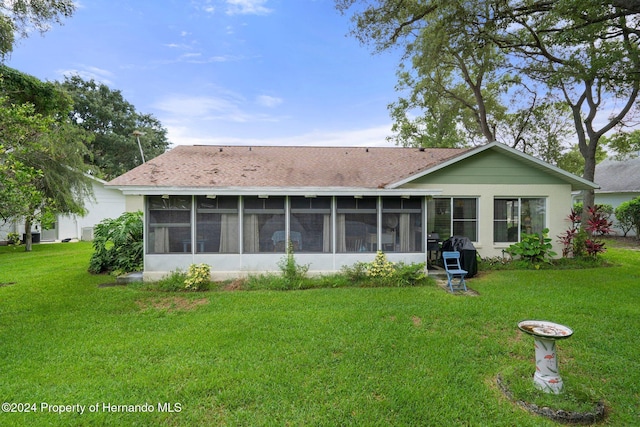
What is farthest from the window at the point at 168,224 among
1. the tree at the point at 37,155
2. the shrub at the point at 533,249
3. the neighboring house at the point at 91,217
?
the neighboring house at the point at 91,217

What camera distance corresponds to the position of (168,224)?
7.77 m

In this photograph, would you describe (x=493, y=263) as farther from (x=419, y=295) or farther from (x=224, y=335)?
(x=224, y=335)

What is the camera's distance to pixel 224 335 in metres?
4.73

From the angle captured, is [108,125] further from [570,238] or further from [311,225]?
[570,238]

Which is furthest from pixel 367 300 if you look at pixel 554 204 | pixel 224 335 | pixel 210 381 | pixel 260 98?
pixel 260 98

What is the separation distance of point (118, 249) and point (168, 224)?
2.89m

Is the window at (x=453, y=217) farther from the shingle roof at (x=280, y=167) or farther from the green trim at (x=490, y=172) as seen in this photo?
the shingle roof at (x=280, y=167)

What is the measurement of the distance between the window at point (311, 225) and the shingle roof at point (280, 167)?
4.04 ft

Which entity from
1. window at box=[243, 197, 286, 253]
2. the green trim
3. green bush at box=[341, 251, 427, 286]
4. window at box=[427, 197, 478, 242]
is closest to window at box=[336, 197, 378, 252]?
green bush at box=[341, 251, 427, 286]

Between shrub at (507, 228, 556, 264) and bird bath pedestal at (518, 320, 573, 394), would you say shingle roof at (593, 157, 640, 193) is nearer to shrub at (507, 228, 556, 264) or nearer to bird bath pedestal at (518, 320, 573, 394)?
shrub at (507, 228, 556, 264)

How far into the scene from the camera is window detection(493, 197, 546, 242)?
32.3 ft

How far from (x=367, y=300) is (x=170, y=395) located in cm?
421

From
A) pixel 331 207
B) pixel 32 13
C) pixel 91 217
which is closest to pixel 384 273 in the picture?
pixel 331 207

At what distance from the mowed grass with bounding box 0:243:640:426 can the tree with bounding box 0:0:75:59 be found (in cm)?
772
